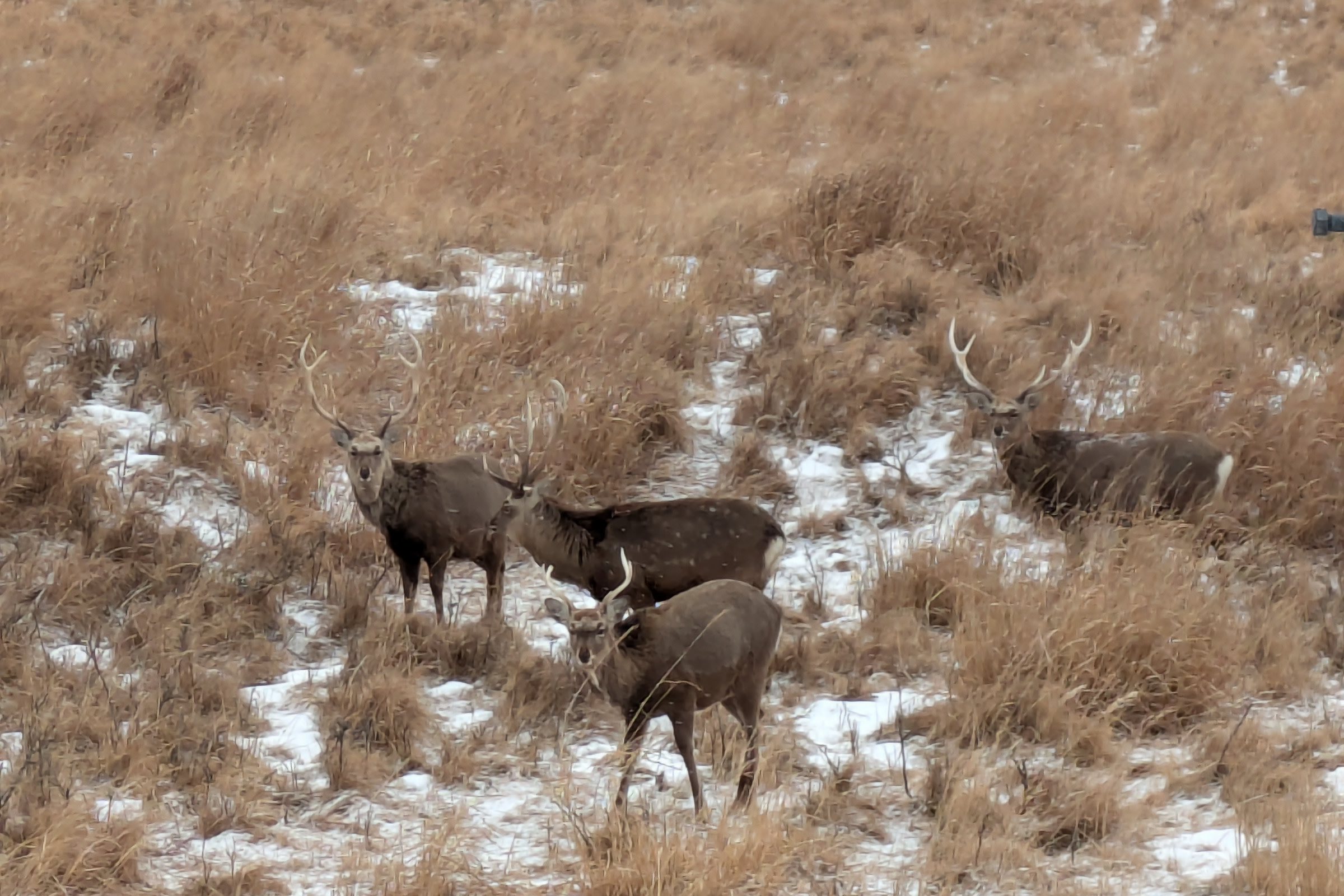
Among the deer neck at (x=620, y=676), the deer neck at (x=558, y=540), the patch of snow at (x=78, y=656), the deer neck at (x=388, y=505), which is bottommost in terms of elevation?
the patch of snow at (x=78, y=656)

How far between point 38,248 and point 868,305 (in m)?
4.78

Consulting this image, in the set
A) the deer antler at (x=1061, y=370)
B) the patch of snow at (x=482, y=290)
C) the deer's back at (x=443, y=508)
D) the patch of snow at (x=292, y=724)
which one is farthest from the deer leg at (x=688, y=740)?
the patch of snow at (x=482, y=290)

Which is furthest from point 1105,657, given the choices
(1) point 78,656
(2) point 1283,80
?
(2) point 1283,80

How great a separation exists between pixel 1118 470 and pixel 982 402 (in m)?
0.77

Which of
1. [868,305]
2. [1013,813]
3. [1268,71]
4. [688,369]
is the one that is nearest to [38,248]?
[688,369]

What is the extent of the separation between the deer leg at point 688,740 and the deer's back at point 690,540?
42.8 inches

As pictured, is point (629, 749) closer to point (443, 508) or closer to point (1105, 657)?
point (443, 508)

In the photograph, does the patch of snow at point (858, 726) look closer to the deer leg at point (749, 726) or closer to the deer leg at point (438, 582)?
the deer leg at point (749, 726)

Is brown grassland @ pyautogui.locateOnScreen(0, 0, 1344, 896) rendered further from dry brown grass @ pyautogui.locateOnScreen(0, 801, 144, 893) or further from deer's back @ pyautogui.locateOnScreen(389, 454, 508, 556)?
deer's back @ pyautogui.locateOnScreen(389, 454, 508, 556)

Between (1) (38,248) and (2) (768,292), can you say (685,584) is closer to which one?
(2) (768,292)

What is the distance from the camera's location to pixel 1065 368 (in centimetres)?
751

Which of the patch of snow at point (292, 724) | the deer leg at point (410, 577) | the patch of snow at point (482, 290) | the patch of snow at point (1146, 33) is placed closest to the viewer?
the patch of snow at point (292, 724)

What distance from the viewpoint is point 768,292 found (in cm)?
879

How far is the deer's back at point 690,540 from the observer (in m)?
5.63
